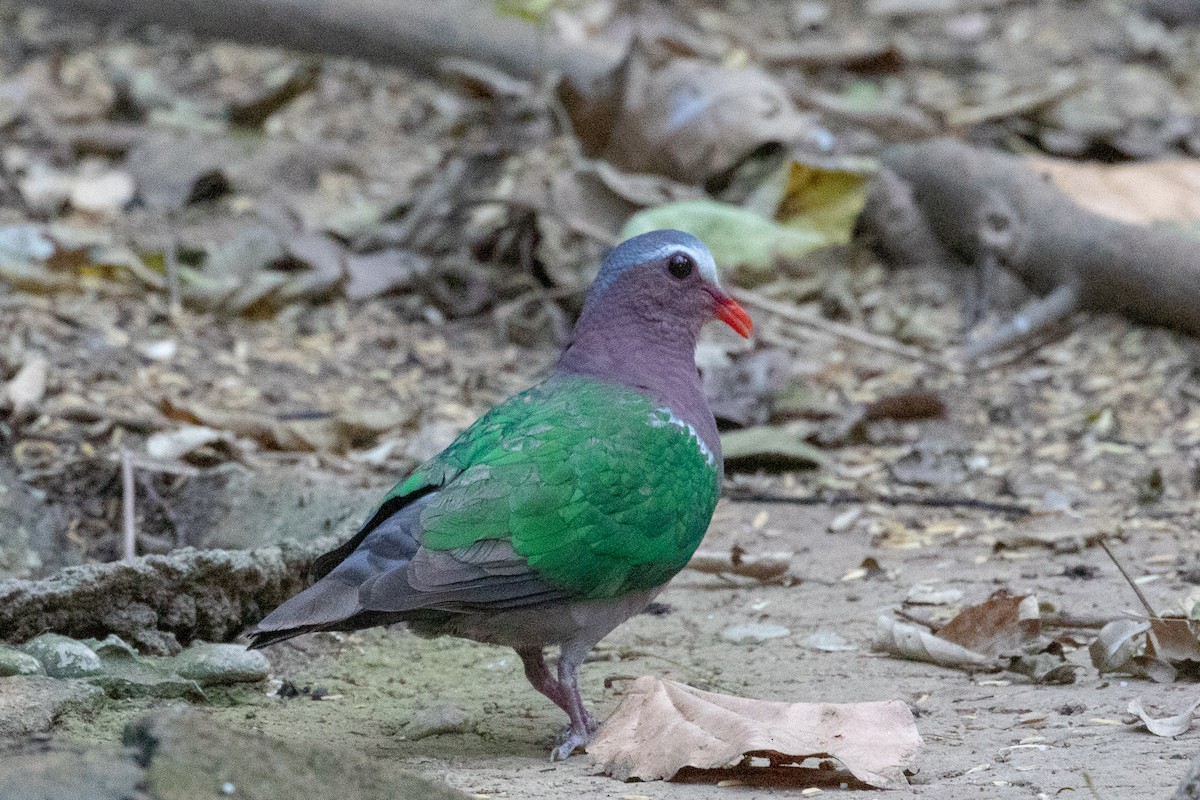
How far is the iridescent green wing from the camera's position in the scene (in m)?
3.24

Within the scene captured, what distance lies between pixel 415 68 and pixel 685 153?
2.42 metres

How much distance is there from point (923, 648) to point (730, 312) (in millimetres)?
973

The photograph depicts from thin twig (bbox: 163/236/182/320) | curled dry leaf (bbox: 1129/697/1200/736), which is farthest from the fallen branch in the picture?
thin twig (bbox: 163/236/182/320)

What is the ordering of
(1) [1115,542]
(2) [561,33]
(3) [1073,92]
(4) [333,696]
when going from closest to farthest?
(4) [333,696], (1) [1115,542], (3) [1073,92], (2) [561,33]

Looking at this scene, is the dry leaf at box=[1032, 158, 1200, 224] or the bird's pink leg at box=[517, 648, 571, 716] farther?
the dry leaf at box=[1032, 158, 1200, 224]

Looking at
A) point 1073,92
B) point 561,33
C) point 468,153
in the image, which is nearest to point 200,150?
point 468,153

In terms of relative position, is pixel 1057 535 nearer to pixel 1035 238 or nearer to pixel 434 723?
pixel 434 723

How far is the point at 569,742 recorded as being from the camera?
10.9 feet

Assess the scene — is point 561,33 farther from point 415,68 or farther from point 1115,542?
point 1115,542

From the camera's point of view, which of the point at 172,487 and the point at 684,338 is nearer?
the point at 684,338

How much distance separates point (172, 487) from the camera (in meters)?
4.75

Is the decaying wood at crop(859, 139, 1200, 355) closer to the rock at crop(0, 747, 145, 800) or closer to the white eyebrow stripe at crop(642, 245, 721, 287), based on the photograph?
the white eyebrow stripe at crop(642, 245, 721, 287)

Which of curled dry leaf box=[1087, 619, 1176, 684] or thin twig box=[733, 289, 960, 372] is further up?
curled dry leaf box=[1087, 619, 1176, 684]

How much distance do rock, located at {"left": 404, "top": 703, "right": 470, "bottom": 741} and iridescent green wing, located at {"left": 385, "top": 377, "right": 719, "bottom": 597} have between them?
451mm
